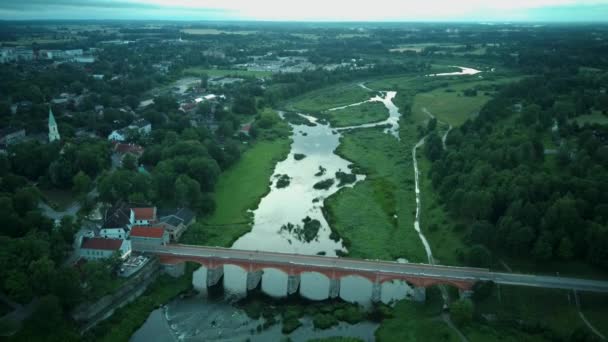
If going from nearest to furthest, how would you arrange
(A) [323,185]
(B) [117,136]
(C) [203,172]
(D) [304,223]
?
(D) [304,223]
(C) [203,172]
(A) [323,185]
(B) [117,136]

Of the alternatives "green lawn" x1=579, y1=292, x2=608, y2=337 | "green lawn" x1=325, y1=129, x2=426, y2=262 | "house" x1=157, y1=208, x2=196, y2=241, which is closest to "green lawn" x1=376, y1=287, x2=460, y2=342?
"green lawn" x1=325, y1=129, x2=426, y2=262

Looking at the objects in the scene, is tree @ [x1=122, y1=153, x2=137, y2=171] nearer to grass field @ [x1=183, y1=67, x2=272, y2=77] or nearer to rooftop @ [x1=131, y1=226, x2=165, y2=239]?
rooftop @ [x1=131, y1=226, x2=165, y2=239]

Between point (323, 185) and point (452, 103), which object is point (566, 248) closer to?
point (323, 185)

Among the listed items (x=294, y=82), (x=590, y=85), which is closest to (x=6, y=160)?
(x=294, y=82)

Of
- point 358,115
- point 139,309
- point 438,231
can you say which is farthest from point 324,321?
point 358,115

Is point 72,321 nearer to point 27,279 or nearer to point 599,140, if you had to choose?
point 27,279

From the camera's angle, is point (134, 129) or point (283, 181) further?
point (134, 129)
